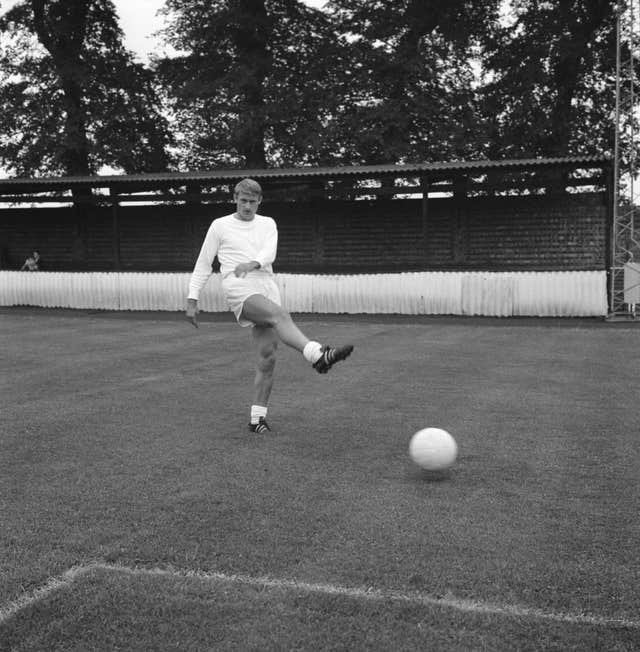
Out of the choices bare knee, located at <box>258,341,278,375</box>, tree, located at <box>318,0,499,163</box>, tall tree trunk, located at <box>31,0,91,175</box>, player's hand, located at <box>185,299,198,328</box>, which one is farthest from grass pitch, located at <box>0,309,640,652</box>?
tall tree trunk, located at <box>31,0,91,175</box>

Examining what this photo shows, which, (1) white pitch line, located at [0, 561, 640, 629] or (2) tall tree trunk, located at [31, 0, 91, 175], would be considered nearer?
(1) white pitch line, located at [0, 561, 640, 629]

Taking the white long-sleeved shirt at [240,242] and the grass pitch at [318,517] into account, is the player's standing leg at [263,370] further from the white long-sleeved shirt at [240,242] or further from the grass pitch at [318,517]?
the white long-sleeved shirt at [240,242]

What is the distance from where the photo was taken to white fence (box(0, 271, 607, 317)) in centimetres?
1889

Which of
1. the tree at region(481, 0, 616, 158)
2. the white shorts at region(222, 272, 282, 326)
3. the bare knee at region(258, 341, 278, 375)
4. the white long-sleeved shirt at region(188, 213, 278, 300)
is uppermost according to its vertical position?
the tree at region(481, 0, 616, 158)

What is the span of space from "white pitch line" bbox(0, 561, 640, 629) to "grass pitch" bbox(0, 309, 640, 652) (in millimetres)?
10

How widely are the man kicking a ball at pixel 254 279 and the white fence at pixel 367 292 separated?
13.9 metres

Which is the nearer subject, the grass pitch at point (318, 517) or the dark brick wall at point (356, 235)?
the grass pitch at point (318, 517)

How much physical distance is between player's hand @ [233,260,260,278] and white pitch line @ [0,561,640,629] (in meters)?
2.98

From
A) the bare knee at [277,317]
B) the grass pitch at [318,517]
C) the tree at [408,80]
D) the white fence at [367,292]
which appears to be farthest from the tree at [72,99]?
the bare knee at [277,317]

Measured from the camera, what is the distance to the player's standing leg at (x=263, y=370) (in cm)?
623

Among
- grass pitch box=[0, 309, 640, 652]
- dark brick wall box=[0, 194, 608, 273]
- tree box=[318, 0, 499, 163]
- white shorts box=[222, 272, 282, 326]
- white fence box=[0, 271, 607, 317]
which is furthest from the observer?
tree box=[318, 0, 499, 163]

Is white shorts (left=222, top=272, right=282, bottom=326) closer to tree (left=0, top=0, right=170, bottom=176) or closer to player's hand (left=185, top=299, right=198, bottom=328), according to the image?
player's hand (left=185, top=299, right=198, bottom=328)

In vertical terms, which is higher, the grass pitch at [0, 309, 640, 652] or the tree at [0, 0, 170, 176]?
the tree at [0, 0, 170, 176]

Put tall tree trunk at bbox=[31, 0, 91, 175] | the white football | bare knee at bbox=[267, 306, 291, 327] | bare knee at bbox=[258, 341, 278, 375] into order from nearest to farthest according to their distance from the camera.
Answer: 1. the white football
2. bare knee at bbox=[267, 306, 291, 327]
3. bare knee at bbox=[258, 341, 278, 375]
4. tall tree trunk at bbox=[31, 0, 91, 175]
